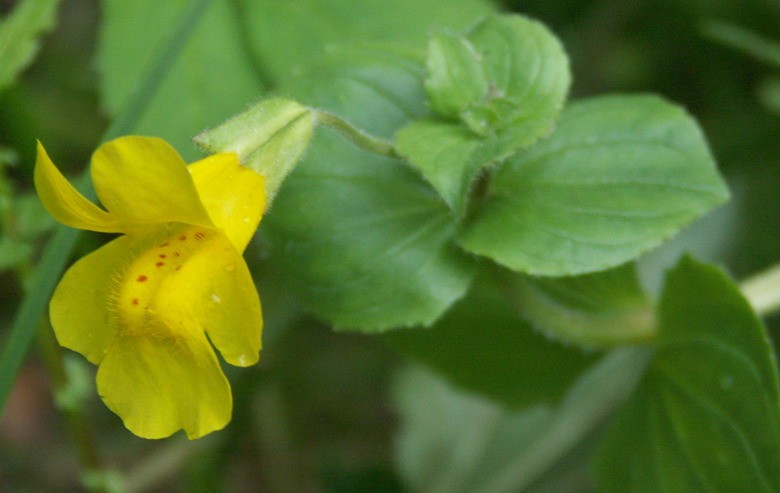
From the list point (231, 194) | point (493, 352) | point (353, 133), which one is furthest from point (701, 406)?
point (231, 194)

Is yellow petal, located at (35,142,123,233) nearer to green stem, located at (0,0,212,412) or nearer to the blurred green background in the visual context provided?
green stem, located at (0,0,212,412)

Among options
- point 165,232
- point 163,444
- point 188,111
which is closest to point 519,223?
point 165,232

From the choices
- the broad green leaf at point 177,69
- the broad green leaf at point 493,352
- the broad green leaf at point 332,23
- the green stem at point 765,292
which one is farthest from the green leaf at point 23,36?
the green stem at point 765,292

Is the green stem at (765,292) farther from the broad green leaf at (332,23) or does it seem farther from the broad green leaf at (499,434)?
the broad green leaf at (332,23)

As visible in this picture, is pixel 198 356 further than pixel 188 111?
No

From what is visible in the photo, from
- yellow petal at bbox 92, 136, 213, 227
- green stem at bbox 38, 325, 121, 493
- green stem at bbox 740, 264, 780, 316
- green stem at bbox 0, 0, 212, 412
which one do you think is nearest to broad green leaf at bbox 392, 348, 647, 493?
green stem at bbox 740, 264, 780, 316

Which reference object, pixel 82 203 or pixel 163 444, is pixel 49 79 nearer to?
pixel 163 444

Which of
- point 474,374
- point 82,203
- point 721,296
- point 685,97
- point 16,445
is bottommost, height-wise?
point 16,445

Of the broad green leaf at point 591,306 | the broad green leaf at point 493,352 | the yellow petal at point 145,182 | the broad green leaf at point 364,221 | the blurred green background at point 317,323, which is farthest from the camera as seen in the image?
the blurred green background at point 317,323
